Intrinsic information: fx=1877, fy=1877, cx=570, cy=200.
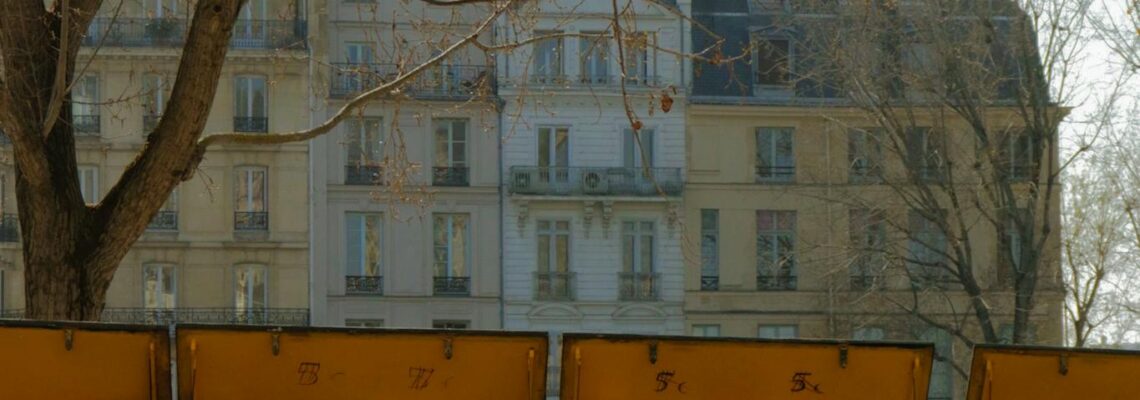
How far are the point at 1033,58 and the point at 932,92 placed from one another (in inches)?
86.8

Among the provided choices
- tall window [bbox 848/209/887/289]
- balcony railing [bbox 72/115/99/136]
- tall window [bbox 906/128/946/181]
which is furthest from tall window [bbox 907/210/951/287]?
balcony railing [bbox 72/115/99/136]

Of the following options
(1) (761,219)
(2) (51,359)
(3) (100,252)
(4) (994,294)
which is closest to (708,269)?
(1) (761,219)

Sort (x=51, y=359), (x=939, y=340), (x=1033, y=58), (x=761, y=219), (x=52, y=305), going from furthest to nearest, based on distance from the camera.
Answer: (x=761, y=219)
(x=939, y=340)
(x=1033, y=58)
(x=52, y=305)
(x=51, y=359)

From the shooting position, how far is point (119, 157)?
155 feet

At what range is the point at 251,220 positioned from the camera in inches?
1865

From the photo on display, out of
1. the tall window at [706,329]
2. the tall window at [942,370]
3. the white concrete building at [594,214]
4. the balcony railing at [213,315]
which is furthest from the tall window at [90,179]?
the tall window at [942,370]

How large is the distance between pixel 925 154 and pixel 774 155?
862cm

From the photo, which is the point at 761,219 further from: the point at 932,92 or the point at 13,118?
the point at 13,118

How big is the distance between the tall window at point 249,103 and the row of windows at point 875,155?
1274 cm

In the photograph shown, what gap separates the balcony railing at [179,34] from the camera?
44.6 m

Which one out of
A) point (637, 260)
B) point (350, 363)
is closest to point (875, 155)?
point (637, 260)

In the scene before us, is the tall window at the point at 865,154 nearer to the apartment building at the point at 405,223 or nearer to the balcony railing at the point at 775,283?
the balcony railing at the point at 775,283

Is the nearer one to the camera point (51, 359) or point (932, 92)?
point (51, 359)

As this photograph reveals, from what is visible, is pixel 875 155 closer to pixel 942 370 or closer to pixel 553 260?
pixel 942 370
